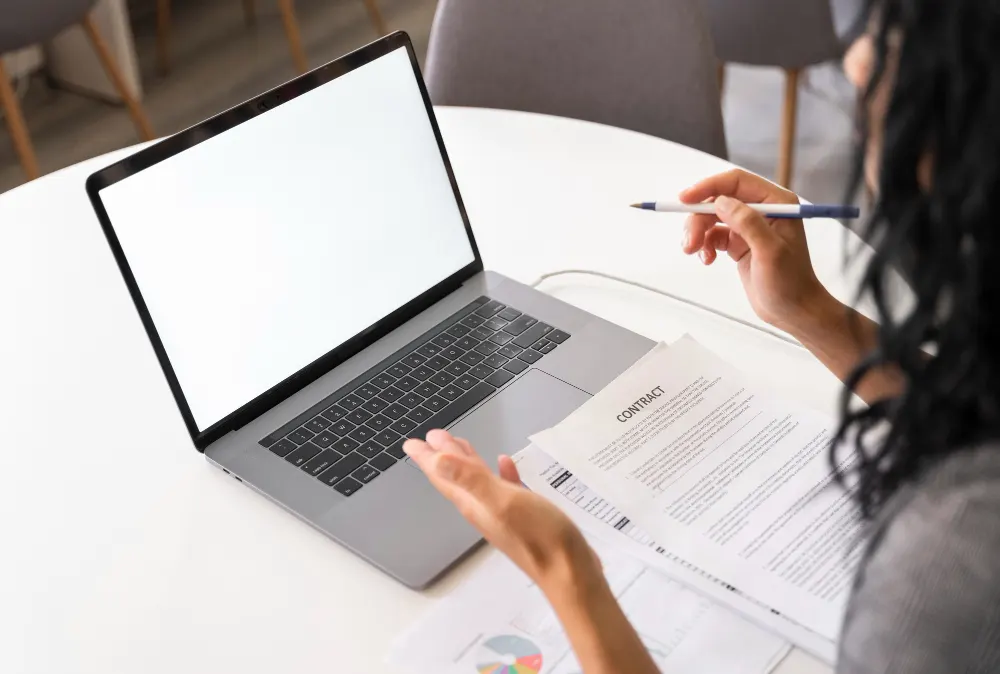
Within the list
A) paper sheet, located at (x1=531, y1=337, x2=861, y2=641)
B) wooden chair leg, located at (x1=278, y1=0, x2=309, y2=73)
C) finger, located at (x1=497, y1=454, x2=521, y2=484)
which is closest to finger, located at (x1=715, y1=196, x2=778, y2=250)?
paper sheet, located at (x1=531, y1=337, x2=861, y2=641)

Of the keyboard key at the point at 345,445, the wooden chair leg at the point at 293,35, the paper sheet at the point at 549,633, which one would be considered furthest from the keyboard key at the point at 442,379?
the wooden chair leg at the point at 293,35

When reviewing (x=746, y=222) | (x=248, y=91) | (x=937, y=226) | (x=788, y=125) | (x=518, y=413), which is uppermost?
(x=937, y=226)

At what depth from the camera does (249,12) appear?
3.62 m

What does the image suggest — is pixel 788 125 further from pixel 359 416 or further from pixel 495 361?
pixel 359 416

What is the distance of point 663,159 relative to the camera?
1305 mm

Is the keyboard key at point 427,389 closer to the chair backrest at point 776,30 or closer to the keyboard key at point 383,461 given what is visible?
the keyboard key at point 383,461

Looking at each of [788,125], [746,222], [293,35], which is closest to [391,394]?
[746,222]

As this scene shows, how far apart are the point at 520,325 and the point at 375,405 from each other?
0.57 ft

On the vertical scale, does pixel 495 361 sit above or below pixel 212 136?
below

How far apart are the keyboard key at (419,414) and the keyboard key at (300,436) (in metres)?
0.09

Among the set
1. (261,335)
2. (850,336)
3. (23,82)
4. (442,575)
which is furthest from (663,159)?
(23,82)

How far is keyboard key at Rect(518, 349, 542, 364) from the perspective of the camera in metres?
1.00

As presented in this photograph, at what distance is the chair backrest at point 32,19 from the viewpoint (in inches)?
89.4

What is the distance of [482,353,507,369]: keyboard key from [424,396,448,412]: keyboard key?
6 cm
